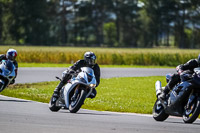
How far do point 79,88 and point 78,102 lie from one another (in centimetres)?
37

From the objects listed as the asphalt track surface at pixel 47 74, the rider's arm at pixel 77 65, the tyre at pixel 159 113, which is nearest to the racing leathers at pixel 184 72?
the tyre at pixel 159 113

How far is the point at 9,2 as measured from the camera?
91.8 meters

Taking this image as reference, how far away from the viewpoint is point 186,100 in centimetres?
1068

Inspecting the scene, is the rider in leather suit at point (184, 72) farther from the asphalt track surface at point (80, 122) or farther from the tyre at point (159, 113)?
the asphalt track surface at point (80, 122)

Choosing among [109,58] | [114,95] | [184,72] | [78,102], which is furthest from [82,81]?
[109,58]

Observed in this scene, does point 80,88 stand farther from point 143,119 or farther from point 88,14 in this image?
point 88,14

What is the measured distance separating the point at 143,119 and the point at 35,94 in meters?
6.87

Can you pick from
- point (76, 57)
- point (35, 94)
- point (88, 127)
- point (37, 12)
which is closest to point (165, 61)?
point (76, 57)

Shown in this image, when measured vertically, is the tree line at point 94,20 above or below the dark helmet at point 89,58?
below

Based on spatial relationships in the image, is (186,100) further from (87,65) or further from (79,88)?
(87,65)

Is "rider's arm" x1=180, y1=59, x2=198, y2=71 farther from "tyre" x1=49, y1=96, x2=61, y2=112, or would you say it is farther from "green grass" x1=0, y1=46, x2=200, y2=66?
"green grass" x1=0, y1=46, x2=200, y2=66

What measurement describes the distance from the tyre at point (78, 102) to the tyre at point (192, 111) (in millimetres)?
2410

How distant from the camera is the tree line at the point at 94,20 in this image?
91312mm

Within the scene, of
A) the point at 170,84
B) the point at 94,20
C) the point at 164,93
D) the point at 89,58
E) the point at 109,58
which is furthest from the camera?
the point at 94,20
